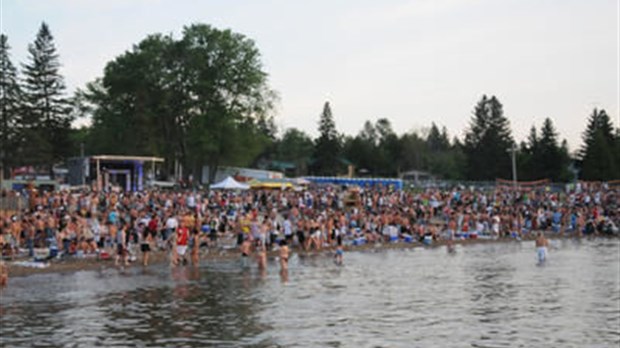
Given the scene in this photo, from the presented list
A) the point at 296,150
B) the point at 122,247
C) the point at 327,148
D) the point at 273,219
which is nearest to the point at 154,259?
Answer: the point at 122,247

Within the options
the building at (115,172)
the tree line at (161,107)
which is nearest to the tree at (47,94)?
the tree line at (161,107)

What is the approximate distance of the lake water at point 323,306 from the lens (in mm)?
15047

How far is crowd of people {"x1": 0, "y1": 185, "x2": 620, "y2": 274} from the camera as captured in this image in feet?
92.2

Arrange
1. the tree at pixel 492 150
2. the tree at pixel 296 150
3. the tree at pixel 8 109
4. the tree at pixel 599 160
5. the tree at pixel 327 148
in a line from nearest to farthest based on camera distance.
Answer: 1. the tree at pixel 8 109
2. the tree at pixel 599 160
3. the tree at pixel 492 150
4. the tree at pixel 327 148
5. the tree at pixel 296 150

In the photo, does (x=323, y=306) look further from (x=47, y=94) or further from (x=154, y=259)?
(x=47, y=94)

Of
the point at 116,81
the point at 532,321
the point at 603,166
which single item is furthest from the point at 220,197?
the point at 603,166

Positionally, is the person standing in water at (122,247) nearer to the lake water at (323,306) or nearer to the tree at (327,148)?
the lake water at (323,306)

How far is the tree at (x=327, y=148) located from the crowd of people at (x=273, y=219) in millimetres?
45724

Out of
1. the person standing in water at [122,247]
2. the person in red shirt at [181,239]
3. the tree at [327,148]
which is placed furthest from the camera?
the tree at [327,148]

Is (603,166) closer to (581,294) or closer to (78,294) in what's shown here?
(581,294)

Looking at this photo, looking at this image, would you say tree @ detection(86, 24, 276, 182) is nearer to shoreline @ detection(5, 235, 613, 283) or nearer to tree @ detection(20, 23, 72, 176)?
tree @ detection(20, 23, 72, 176)

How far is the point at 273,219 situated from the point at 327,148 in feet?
221

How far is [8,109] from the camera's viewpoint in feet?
221

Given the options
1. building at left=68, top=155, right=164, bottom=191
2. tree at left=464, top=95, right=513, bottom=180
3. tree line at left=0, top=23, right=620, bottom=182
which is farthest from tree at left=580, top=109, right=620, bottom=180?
building at left=68, top=155, right=164, bottom=191
